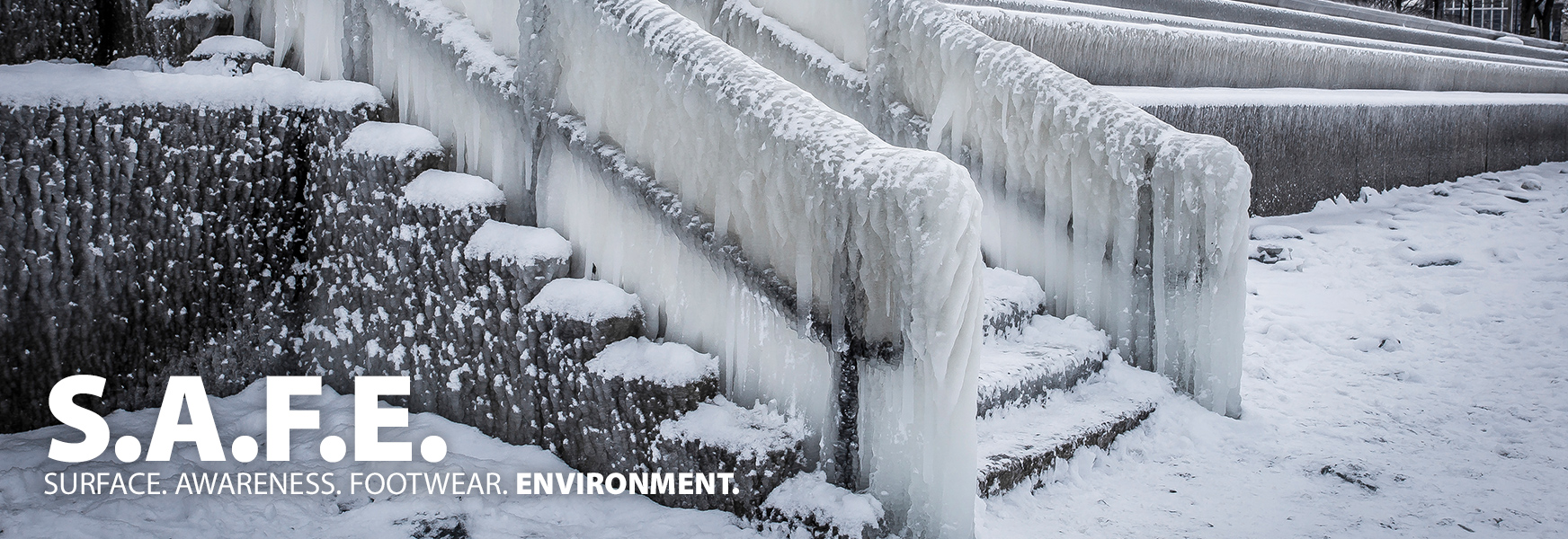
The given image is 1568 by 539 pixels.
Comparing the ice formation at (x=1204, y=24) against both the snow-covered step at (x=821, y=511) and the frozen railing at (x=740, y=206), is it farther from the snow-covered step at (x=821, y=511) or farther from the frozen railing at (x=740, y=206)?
the snow-covered step at (x=821, y=511)

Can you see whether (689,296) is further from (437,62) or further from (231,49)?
(231,49)

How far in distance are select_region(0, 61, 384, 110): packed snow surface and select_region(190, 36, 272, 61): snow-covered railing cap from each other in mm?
167

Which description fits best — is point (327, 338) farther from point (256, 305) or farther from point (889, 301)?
point (889, 301)

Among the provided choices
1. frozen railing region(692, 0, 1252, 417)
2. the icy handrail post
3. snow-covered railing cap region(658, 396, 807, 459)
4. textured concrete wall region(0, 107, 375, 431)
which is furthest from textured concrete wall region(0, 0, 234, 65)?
A: the icy handrail post

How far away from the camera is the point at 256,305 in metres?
3.05

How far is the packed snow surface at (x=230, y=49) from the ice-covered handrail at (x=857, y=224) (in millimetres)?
1577

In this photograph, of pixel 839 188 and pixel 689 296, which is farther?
pixel 689 296

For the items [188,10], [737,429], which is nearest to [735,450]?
[737,429]

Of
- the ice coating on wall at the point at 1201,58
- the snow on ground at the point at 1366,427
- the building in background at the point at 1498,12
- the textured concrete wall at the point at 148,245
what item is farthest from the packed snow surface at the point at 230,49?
the building in background at the point at 1498,12

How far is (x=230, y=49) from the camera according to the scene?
3.33m

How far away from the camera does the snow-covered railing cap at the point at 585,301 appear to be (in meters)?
2.56

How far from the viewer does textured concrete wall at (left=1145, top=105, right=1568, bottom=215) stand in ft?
18.7

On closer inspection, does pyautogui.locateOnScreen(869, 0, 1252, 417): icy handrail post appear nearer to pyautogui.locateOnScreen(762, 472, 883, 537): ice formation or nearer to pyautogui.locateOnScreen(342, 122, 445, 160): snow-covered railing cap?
pyautogui.locateOnScreen(762, 472, 883, 537): ice formation

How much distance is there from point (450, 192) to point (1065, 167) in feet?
6.95
